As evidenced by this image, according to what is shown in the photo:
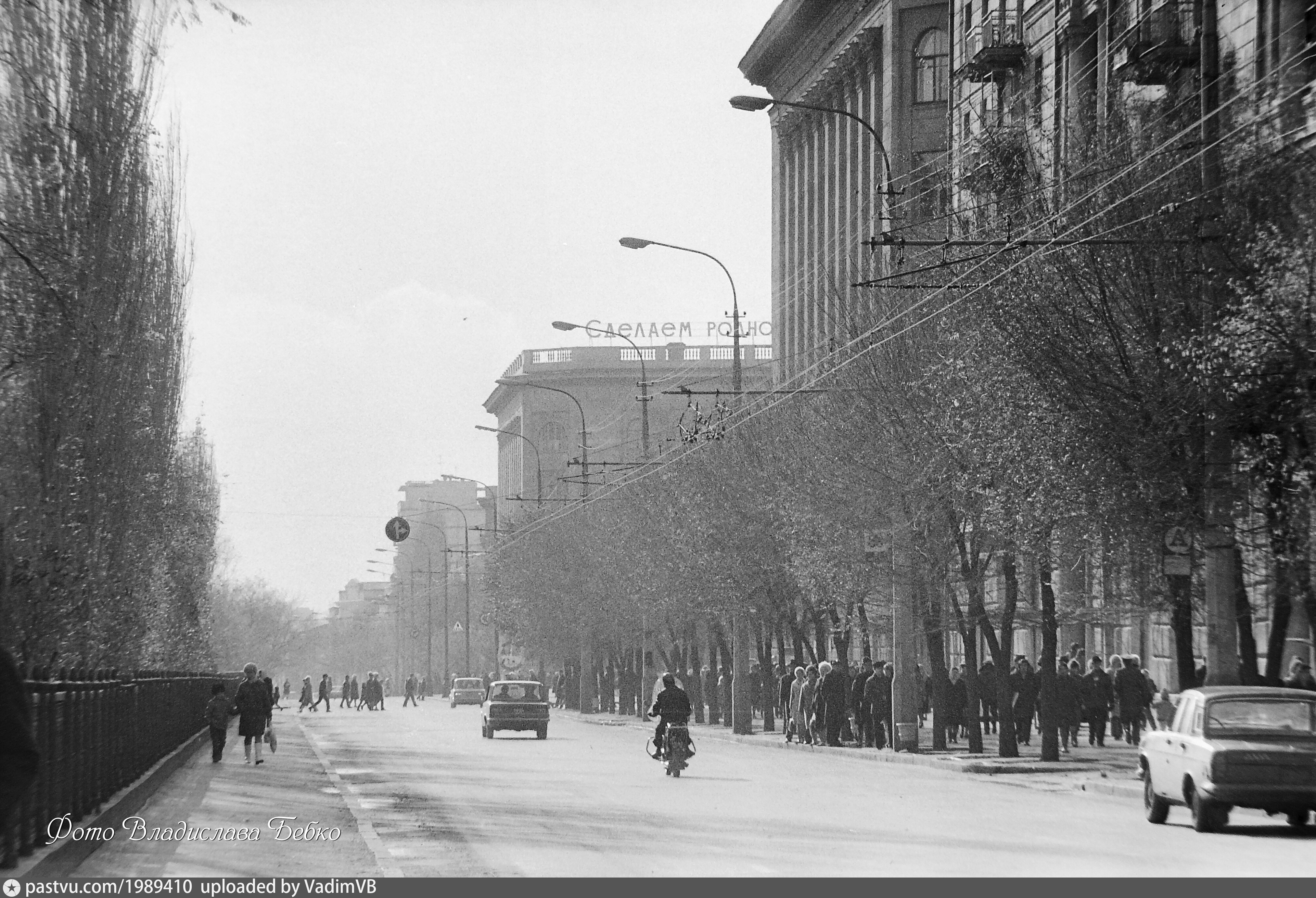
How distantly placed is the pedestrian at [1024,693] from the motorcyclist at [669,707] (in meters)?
8.64

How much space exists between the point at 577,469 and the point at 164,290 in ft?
335

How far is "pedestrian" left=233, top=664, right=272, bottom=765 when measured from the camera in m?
35.3

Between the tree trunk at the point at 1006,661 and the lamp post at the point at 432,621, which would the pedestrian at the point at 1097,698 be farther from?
the lamp post at the point at 432,621

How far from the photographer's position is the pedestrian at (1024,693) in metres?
38.5

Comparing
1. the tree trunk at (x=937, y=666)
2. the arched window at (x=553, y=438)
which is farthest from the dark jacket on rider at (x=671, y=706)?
the arched window at (x=553, y=438)

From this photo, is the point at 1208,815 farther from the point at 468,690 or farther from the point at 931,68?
the point at 468,690

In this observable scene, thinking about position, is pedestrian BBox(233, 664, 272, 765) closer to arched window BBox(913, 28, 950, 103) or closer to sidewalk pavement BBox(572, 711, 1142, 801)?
sidewalk pavement BBox(572, 711, 1142, 801)

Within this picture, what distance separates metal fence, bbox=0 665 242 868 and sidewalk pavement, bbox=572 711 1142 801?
12.0m

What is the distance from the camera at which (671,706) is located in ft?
103

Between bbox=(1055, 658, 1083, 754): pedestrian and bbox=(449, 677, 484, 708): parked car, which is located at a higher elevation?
bbox=(1055, 658, 1083, 754): pedestrian

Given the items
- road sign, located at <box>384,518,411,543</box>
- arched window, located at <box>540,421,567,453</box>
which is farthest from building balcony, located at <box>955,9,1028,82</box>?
arched window, located at <box>540,421,567,453</box>

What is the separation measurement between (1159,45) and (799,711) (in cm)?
1656

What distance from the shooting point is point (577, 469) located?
136 metres
